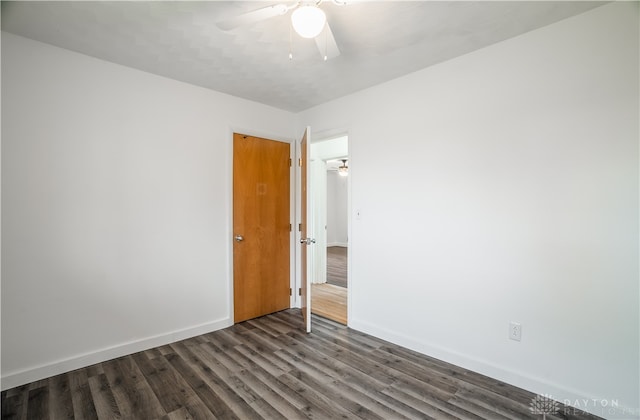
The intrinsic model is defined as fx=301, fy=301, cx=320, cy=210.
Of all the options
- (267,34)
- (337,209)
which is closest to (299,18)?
(267,34)

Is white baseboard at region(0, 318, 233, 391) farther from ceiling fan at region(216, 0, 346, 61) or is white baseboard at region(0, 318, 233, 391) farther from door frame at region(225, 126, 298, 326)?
ceiling fan at region(216, 0, 346, 61)

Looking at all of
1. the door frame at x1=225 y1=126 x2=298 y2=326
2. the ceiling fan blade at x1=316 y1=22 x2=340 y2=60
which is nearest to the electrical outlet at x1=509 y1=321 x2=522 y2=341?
the ceiling fan blade at x1=316 y1=22 x2=340 y2=60

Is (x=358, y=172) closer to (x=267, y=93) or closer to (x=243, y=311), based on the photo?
(x=267, y=93)

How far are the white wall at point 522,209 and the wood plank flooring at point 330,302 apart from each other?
2.12 feet

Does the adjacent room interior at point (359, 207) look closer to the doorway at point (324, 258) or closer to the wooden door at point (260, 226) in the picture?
the wooden door at point (260, 226)

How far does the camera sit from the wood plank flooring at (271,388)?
1913mm

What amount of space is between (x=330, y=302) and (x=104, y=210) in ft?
9.20

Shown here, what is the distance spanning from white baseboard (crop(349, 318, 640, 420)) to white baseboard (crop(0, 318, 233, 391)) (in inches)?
75.7

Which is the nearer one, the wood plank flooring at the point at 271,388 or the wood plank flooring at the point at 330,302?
the wood plank flooring at the point at 271,388

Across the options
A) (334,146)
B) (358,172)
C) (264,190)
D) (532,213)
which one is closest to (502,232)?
(532,213)

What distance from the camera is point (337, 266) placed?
6.56 meters

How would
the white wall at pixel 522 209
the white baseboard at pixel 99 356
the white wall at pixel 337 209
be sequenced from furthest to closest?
the white wall at pixel 337 209 < the white baseboard at pixel 99 356 < the white wall at pixel 522 209

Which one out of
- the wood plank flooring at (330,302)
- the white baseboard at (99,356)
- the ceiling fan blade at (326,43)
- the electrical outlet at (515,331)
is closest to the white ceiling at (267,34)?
the ceiling fan blade at (326,43)

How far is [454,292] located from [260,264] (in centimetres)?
214
